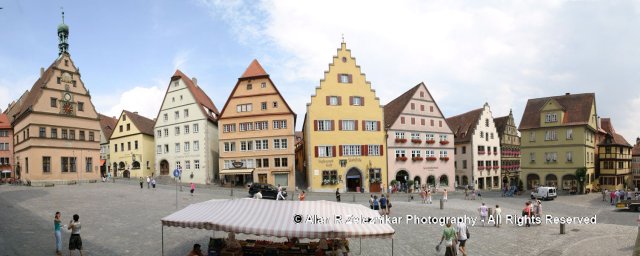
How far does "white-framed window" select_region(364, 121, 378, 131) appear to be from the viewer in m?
46.7

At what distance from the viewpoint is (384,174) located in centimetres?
4688

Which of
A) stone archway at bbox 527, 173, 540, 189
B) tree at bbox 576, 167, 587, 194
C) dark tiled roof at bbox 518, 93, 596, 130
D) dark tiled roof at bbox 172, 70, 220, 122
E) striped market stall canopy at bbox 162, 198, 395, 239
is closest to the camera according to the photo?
striped market stall canopy at bbox 162, 198, 395, 239

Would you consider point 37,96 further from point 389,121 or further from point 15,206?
point 389,121

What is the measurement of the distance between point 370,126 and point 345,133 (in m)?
3.34

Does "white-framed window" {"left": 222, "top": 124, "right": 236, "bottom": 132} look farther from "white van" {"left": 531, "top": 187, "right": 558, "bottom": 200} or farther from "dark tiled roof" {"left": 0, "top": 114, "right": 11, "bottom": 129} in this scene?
"dark tiled roof" {"left": 0, "top": 114, "right": 11, "bottom": 129}

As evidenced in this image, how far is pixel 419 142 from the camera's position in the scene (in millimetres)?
49406

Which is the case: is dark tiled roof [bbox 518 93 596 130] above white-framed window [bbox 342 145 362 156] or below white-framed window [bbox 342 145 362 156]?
above

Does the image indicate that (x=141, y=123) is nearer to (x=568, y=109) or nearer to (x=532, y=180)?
(x=532, y=180)

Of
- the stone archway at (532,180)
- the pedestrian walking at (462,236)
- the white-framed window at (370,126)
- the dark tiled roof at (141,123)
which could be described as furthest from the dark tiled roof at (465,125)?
the dark tiled roof at (141,123)

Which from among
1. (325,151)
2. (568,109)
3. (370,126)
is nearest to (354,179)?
(325,151)

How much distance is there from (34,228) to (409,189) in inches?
1425

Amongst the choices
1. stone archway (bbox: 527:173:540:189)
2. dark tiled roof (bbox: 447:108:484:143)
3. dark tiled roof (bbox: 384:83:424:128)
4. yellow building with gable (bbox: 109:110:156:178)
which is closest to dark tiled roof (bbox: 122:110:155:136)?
yellow building with gable (bbox: 109:110:156:178)

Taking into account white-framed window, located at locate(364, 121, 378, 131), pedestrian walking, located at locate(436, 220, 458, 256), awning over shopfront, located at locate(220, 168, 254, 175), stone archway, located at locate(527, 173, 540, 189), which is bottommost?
stone archway, located at locate(527, 173, 540, 189)

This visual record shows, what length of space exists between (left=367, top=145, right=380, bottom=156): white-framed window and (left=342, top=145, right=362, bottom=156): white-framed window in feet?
3.81
